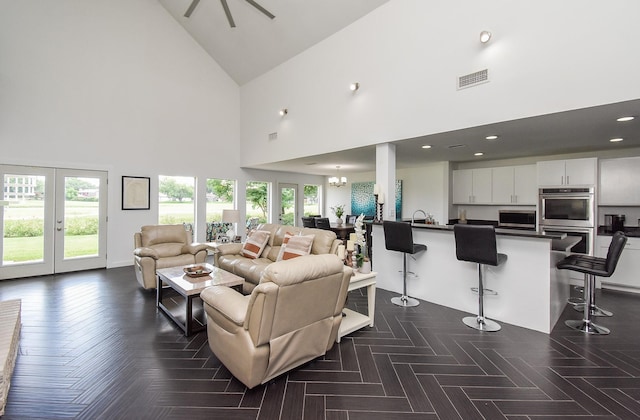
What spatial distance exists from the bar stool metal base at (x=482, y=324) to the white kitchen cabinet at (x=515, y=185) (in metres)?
3.23

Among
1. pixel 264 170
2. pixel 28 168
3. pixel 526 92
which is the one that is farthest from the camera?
pixel 264 170

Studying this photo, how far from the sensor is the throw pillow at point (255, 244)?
4.63 meters

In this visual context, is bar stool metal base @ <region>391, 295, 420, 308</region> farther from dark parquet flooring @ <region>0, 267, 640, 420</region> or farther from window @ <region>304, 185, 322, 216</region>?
window @ <region>304, 185, 322, 216</region>

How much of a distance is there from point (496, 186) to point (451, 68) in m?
3.20

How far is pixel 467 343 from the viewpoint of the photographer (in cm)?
283

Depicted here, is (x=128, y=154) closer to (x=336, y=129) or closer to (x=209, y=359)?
(x=336, y=129)

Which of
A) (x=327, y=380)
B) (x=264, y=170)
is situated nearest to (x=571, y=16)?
(x=327, y=380)

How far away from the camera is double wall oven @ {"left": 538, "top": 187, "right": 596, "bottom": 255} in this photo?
4.38 metres

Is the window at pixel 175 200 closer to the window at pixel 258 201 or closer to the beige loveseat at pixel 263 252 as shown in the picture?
the window at pixel 258 201

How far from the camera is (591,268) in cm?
305

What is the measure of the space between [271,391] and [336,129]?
13.9ft

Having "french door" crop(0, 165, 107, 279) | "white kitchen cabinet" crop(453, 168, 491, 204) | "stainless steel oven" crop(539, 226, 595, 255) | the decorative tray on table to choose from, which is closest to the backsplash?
"stainless steel oven" crop(539, 226, 595, 255)

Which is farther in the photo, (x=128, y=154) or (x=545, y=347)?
(x=128, y=154)

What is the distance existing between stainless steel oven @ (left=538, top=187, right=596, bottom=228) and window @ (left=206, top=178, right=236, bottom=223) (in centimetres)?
685
